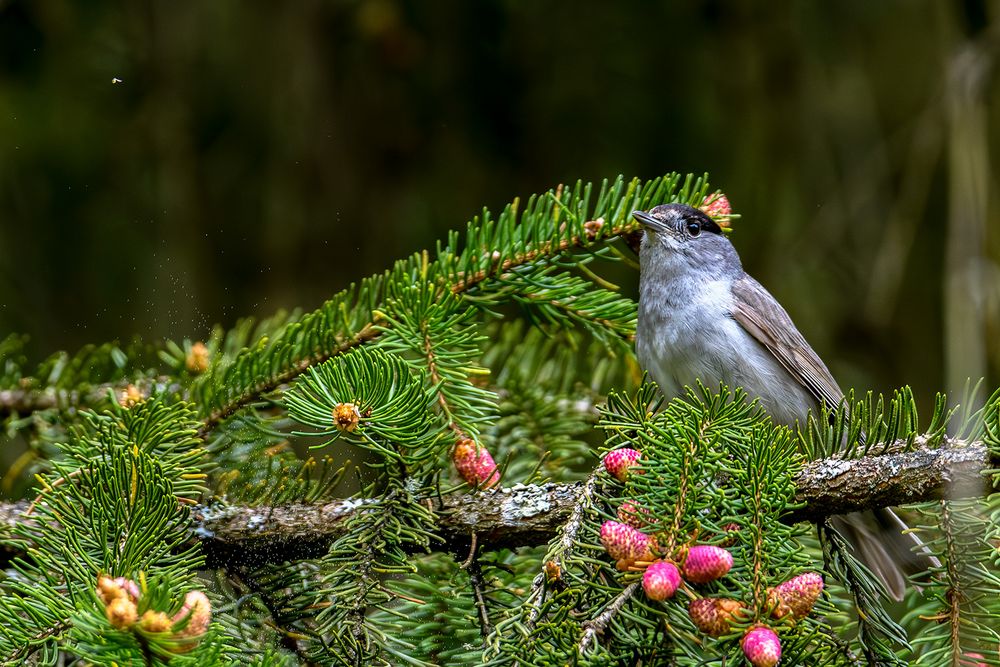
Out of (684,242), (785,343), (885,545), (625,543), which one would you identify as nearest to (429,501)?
(625,543)

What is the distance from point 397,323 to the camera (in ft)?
7.19

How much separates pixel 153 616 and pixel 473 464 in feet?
3.02

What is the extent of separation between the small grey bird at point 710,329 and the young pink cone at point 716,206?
196mm

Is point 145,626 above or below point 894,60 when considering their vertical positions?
below

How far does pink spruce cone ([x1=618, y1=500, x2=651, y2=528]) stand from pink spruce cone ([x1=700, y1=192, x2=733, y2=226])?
1.14 m

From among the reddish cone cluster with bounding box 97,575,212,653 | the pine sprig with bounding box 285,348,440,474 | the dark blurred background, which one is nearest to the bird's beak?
the pine sprig with bounding box 285,348,440,474

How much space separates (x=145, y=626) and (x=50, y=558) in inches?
16.5

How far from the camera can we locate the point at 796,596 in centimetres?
152

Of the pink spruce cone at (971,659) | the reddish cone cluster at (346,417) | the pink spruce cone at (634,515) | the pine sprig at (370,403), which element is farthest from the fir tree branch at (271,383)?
the pink spruce cone at (971,659)

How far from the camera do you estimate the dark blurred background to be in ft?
13.8

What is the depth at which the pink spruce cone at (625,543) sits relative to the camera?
1571mm

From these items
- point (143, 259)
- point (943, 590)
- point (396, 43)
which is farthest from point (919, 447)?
point (143, 259)

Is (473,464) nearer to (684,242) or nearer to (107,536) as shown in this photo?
(107,536)

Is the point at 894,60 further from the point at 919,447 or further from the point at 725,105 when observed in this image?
the point at 919,447
